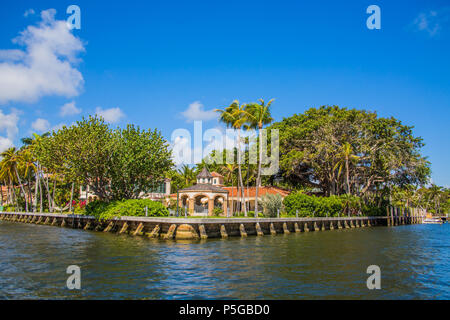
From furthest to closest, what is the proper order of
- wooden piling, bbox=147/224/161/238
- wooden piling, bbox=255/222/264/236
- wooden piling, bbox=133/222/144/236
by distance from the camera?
wooden piling, bbox=255/222/264/236
wooden piling, bbox=133/222/144/236
wooden piling, bbox=147/224/161/238

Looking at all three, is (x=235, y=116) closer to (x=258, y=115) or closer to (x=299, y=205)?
(x=258, y=115)

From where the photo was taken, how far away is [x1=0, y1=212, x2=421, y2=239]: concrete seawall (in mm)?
26703

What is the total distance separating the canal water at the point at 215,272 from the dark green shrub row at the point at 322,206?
65.7ft

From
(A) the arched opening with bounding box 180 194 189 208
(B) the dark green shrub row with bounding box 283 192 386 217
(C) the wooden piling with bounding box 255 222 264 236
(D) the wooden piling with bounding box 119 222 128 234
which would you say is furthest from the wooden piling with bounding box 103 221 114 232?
(B) the dark green shrub row with bounding box 283 192 386 217

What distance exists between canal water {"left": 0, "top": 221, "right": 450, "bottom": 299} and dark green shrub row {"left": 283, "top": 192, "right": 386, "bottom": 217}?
65.7 ft

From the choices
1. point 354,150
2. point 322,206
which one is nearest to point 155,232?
point 322,206

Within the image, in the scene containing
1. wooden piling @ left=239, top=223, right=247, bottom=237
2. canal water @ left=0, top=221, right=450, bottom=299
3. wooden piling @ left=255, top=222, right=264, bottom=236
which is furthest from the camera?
wooden piling @ left=255, top=222, right=264, bottom=236

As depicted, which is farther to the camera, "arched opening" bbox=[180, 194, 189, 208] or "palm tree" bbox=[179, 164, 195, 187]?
"palm tree" bbox=[179, 164, 195, 187]

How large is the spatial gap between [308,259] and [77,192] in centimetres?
5911

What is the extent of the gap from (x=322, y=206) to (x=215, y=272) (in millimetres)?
33882

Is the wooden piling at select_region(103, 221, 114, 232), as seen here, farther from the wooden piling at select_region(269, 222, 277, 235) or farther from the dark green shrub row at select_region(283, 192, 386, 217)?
the dark green shrub row at select_region(283, 192, 386, 217)

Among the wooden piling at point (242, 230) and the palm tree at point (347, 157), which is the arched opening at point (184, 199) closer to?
the wooden piling at point (242, 230)
